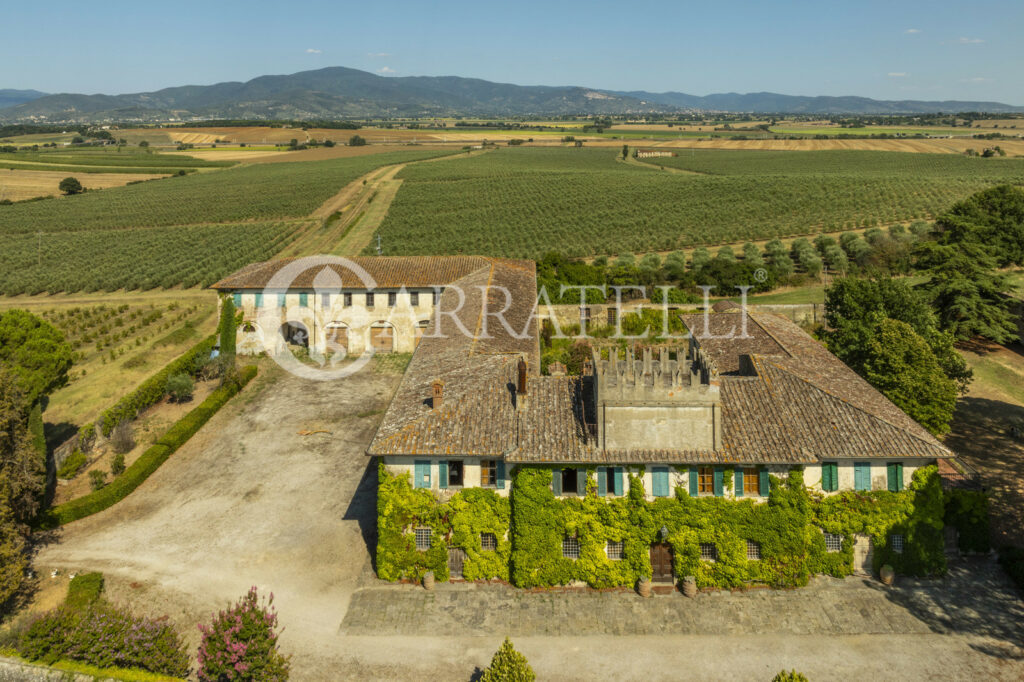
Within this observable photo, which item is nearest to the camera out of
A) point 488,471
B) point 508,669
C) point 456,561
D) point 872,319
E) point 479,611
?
point 508,669

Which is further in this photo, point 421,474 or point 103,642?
point 421,474

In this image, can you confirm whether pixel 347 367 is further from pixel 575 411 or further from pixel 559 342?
pixel 575 411

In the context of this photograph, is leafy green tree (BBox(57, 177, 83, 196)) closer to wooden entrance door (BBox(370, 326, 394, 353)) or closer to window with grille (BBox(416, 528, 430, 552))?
wooden entrance door (BBox(370, 326, 394, 353))

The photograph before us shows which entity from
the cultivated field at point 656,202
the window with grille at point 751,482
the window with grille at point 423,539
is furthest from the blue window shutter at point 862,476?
the cultivated field at point 656,202

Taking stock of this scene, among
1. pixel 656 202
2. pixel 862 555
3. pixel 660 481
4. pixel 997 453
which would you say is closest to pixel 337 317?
pixel 660 481

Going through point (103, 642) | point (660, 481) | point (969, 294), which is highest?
point (969, 294)

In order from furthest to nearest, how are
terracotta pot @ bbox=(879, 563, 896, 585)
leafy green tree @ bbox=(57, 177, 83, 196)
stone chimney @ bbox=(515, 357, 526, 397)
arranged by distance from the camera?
leafy green tree @ bbox=(57, 177, 83, 196), stone chimney @ bbox=(515, 357, 526, 397), terracotta pot @ bbox=(879, 563, 896, 585)

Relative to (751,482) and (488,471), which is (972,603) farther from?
(488,471)

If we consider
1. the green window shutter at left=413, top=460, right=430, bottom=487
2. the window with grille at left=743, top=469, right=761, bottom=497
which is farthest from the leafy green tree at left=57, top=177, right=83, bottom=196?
the window with grille at left=743, top=469, right=761, bottom=497
